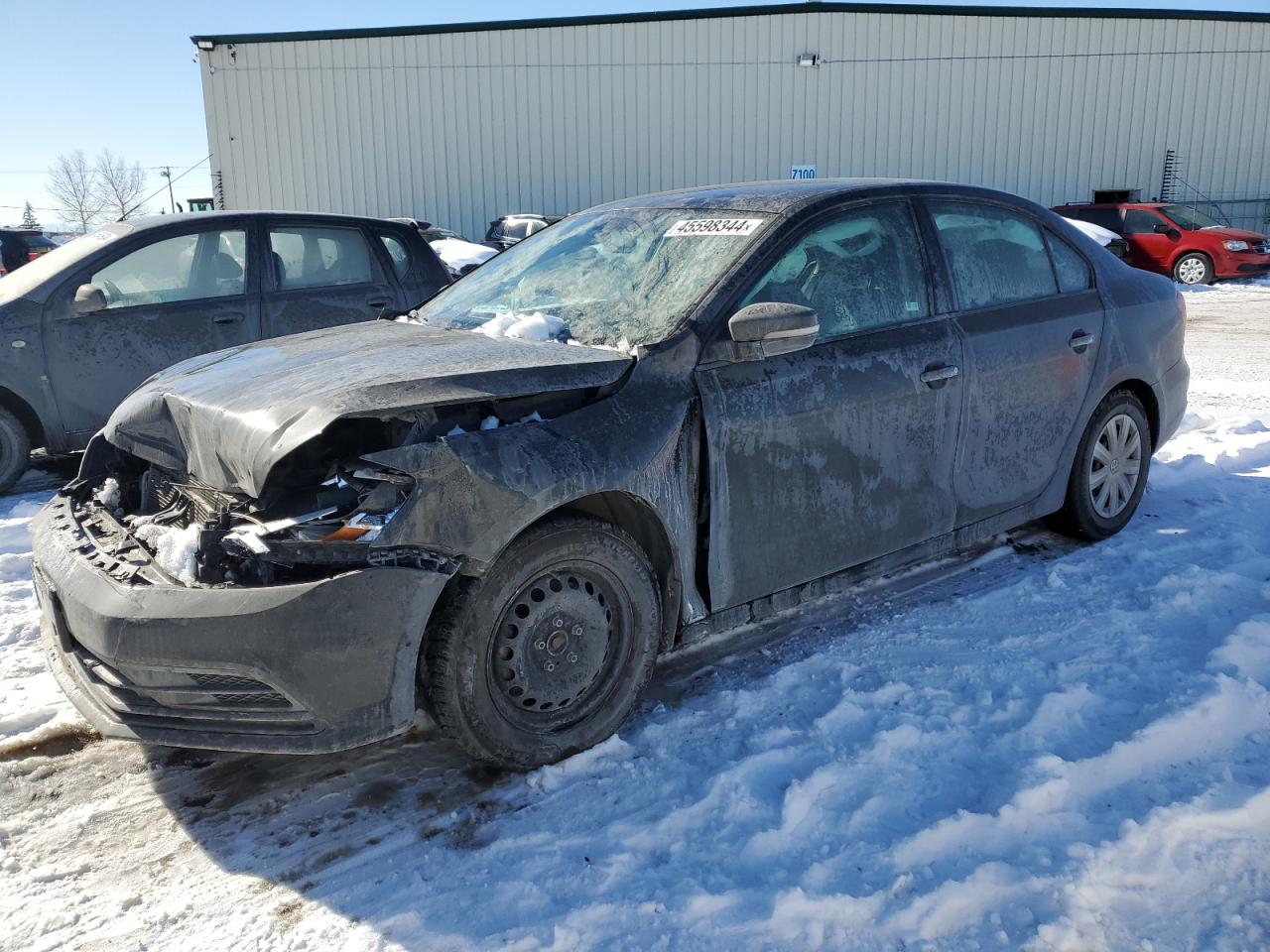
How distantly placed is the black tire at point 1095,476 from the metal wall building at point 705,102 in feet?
69.7

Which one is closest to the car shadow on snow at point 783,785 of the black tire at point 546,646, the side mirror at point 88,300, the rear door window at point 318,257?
the black tire at point 546,646

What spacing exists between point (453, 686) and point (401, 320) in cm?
189

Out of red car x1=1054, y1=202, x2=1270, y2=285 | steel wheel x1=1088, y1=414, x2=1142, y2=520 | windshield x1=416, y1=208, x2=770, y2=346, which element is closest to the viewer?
windshield x1=416, y1=208, x2=770, y2=346

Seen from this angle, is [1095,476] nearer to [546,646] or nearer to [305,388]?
[546,646]

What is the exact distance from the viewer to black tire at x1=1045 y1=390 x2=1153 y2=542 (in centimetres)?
450

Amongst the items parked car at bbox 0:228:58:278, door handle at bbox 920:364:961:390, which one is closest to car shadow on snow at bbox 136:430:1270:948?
door handle at bbox 920:364:961:390

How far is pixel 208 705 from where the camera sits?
253cm

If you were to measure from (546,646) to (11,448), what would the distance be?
4644 mm

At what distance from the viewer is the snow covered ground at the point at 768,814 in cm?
229

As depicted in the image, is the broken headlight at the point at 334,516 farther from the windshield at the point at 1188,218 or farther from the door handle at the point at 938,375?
the windshield at the point at 1188,218

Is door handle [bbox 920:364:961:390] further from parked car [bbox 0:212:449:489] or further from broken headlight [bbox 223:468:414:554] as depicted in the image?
parked car [bbox 0:212:449:489]

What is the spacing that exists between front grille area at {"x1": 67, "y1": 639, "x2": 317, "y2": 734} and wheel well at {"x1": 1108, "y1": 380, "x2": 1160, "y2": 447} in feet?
12.6

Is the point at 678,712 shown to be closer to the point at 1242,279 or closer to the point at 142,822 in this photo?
the point at 142,822

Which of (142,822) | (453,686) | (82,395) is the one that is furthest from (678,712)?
(82,395)
